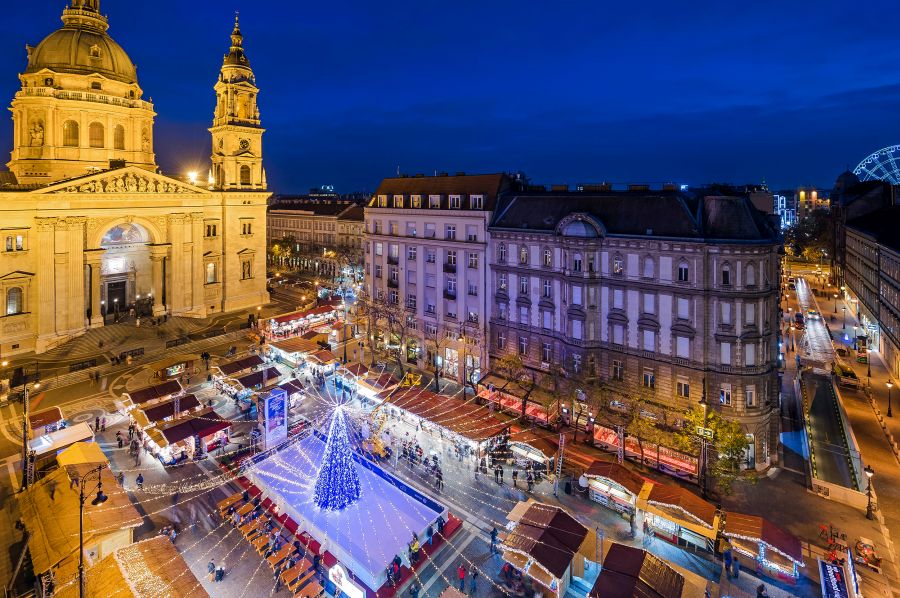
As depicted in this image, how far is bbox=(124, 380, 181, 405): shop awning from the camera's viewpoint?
38.2m

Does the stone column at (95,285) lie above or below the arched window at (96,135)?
below

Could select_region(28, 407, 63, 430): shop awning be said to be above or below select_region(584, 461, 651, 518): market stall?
above

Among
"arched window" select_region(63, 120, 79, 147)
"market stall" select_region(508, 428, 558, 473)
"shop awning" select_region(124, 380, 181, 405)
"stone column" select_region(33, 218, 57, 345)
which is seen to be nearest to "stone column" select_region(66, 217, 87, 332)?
"stone column" select_region(33, 218, 57, 345)

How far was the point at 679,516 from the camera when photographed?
25.3 metres

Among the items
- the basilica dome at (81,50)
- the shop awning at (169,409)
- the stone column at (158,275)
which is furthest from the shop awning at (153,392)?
the basilica dome at (81,50)

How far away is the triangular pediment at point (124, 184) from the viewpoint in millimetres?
52416

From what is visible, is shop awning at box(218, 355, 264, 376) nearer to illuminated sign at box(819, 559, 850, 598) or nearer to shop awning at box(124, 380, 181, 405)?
shop awning at box(124, 380, 181, 405)

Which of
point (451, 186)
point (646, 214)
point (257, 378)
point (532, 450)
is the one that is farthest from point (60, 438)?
point (646, 214)

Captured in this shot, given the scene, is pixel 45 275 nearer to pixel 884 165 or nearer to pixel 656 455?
pixel 656 455

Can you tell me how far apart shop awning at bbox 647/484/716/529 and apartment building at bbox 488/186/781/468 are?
8.17 meters

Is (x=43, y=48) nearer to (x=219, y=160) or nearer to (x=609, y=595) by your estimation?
(x=219, y=160)

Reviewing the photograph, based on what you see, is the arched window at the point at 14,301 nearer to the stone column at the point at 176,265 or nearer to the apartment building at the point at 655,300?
the stone column at the point at 176,265

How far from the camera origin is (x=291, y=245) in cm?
10894

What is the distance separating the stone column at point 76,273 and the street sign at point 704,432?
63.6 metres
